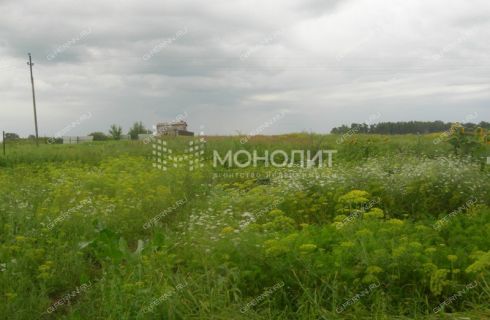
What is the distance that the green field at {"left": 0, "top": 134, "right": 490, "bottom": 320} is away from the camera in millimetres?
3701

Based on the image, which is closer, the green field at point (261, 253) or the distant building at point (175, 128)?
the green field at point (261, 253)

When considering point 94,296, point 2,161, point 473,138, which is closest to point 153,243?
point 94,296

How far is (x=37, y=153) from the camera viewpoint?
15.4 m

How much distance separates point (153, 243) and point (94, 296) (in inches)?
31.4

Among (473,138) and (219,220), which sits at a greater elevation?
(473,138)

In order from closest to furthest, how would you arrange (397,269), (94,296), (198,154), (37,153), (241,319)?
(241,319), (397,269), (94,296), (198,154), (37,153)

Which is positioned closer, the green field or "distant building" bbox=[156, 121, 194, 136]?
the green field

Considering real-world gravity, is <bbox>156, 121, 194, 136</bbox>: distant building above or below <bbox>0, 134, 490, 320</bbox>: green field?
above

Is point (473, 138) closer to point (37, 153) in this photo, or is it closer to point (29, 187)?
point (29, 187)

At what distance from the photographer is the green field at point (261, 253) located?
3701mm

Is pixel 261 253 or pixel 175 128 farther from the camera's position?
pixel 175 128

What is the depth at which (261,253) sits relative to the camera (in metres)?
4.14

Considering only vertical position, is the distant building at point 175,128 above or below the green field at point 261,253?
above

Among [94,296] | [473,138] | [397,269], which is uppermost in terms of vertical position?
[473,138]
